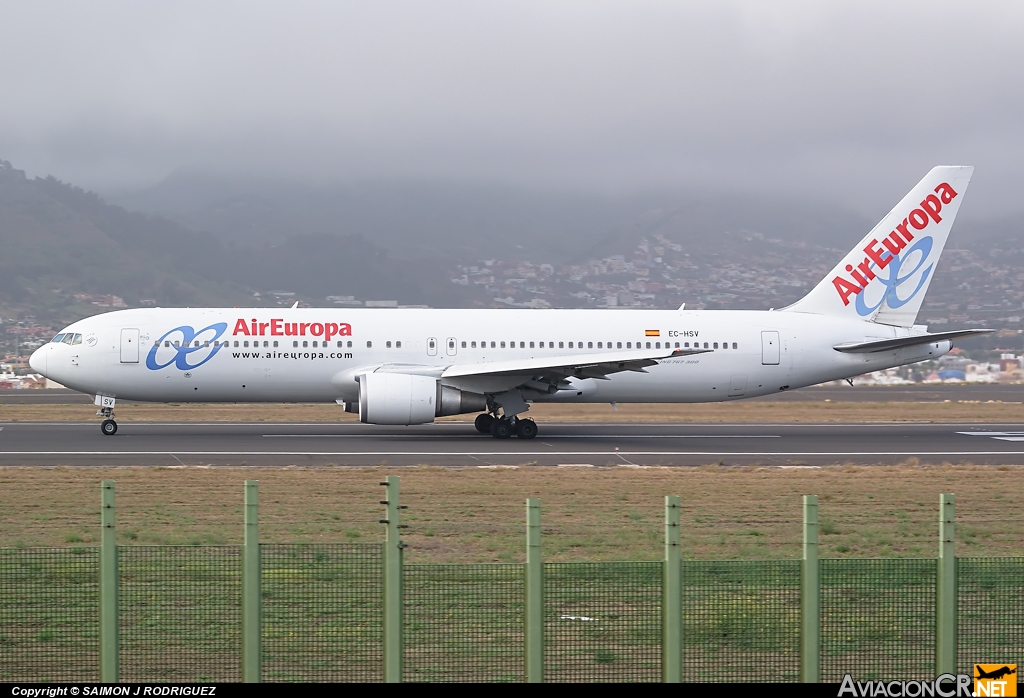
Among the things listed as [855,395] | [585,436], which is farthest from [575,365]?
[855,395]

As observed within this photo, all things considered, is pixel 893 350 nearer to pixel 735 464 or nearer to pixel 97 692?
pixel 735 464

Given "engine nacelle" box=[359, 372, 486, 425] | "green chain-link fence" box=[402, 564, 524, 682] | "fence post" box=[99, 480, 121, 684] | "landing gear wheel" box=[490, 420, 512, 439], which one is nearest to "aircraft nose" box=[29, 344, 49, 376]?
"engine nacelle" box=[359, 372, 486, 425]

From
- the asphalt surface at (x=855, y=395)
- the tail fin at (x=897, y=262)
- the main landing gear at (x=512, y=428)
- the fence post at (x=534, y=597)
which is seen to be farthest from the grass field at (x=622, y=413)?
the fence post at (x=534, y=597)

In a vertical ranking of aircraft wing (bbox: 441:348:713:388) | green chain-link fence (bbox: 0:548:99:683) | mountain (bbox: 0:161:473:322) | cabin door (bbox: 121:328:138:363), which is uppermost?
mountain (bbox: 0:161:473:322)

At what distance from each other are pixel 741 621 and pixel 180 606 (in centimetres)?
445

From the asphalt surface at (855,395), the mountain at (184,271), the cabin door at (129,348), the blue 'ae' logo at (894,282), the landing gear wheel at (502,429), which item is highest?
the mountain at (184,271)

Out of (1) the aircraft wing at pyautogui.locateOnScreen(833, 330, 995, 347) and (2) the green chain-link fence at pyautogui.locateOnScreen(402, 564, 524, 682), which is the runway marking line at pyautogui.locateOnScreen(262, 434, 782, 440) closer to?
(1) the aircraft wing at pyautogui.locateOnScreen(833, 330, 995, 347)

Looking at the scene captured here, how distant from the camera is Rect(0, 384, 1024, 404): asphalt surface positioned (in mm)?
51562

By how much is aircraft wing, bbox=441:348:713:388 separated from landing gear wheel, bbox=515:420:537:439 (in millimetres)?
1205

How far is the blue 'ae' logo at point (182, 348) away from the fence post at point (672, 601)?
2374 centimetres

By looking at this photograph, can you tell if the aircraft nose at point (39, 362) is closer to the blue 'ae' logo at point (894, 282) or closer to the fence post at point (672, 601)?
the blue 'ae' logo at point (894, 282)

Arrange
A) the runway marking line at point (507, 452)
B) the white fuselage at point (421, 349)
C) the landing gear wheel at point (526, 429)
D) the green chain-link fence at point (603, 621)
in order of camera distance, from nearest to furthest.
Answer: the green chain-link fence at point (603, 621) → the runway marking line at point (507, 452) → the white fuselage at point (421, 349) → the landing gear wheel at point (526, 429)

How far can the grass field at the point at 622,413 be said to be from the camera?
37.5 metres

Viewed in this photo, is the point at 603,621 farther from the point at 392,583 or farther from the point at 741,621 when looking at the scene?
the point at 392,583
